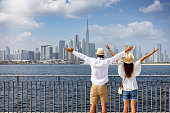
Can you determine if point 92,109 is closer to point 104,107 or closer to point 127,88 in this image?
point 104,107

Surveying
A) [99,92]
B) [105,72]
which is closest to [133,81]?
[105,72]

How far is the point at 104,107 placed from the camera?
4.35 meters

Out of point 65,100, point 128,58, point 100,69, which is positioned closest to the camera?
point 100,69

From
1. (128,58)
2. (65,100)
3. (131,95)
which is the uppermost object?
(128,58)

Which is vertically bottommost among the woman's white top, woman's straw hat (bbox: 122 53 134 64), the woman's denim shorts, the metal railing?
the metal railing

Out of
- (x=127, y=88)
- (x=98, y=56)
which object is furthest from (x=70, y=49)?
(x=127, y=88)

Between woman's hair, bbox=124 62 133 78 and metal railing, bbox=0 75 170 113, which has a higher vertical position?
woman's hair, bbox=124 62 133 78

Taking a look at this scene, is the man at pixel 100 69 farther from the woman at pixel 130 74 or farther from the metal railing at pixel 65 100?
the metal railing at pixel 65 100

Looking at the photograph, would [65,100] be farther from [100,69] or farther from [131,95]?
[100,69]

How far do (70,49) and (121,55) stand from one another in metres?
1.12

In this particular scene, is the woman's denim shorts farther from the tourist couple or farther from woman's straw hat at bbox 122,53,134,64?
woman's straw hat at bbox 122,53,134,64

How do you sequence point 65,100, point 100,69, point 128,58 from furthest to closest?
point 65,100, point 128,58, point 100,69

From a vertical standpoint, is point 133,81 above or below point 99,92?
above

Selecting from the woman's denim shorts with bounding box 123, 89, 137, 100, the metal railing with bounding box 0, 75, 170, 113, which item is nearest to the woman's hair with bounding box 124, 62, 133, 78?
the woman's denim shorts with bounding box 123, 89, 137, 100
